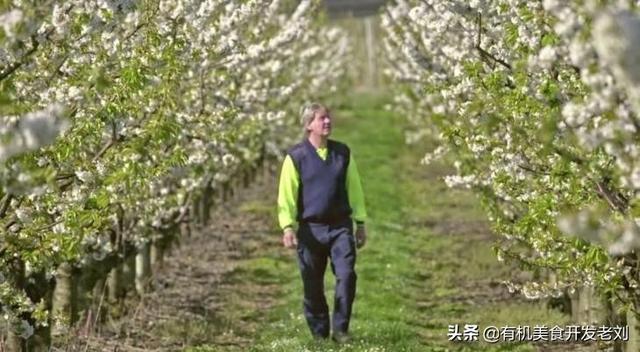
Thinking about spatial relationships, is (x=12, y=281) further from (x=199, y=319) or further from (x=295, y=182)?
(x=199, y=319)

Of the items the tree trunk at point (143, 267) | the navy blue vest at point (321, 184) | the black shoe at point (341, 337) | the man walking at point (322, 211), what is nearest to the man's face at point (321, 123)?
the man walking at point (322, 211)

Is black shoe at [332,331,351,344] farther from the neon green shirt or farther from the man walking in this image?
the neon green shirt

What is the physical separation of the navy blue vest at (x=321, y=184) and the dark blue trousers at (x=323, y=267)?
0.11m

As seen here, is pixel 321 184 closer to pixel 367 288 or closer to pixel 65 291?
pixel 65 291

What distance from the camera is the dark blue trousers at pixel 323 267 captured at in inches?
414

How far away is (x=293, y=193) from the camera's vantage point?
34.8 feet

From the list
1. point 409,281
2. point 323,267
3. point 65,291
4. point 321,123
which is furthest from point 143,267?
point 321,123

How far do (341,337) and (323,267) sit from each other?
63 centimetres

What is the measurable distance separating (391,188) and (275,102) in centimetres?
750

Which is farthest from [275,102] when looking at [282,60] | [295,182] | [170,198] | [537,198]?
[537,198]

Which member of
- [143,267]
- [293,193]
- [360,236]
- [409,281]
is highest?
[293,193]

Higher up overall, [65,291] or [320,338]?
[65,291]

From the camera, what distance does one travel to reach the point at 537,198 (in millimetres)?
7566

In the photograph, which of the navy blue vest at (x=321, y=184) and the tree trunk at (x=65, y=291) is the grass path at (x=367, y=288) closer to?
the tree trunk at (x=65, y=291)
